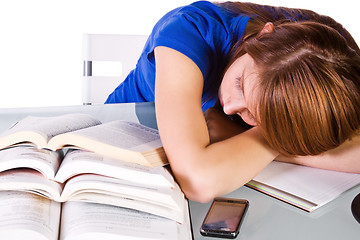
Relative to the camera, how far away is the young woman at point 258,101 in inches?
30.7

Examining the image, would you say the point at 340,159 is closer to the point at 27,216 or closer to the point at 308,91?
the point at 308,91

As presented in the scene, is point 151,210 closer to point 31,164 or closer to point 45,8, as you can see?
point 31,164

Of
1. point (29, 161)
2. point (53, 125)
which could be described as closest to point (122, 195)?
point (29, 161)

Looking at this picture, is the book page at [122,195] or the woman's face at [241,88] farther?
the woman's face at [241,88]

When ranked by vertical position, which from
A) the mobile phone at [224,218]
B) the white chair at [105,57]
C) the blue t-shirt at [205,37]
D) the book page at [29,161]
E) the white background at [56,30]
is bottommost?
the white background at [56,30]

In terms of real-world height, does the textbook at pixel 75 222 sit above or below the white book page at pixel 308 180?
above

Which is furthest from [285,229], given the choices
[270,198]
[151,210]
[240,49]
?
[240,49]

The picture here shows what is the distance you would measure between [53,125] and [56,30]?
2.27m

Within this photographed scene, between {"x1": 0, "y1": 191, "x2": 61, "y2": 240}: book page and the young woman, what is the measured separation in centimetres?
24

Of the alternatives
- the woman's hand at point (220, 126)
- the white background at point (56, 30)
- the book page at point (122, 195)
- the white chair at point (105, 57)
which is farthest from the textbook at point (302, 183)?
the white background at point (56, 30)

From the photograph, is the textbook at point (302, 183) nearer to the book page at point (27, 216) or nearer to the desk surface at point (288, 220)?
the desk surface at point (288, 220)

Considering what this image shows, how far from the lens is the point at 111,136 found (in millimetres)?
803

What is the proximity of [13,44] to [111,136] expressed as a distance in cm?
243

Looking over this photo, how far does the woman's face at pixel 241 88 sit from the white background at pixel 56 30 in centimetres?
212
